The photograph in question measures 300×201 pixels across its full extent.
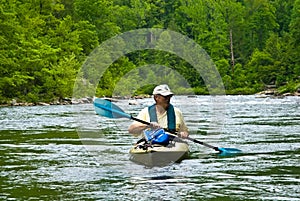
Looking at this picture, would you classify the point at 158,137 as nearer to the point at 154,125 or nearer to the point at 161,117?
the point at 154,125

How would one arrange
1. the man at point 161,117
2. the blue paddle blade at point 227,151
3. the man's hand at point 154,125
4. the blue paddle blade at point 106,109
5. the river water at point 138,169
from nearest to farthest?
the river water at point 138,169 → the man's hand at point 154,125 → the man at point 161,117 → the blue paddle blade at point 106,109 → the blue paddle blade at point 227,151

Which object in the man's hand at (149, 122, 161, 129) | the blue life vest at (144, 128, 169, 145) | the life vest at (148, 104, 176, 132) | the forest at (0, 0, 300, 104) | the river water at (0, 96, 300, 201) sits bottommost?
the river water at (0, 96, 300, 201)

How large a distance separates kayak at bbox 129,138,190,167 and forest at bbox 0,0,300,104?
30887 millimetres

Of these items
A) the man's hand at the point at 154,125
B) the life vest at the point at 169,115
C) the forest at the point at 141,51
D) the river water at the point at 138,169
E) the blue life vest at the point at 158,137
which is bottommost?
the river water at the point at 138,169

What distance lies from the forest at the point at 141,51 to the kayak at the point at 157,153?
30.9 metres

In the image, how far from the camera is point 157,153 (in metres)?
10.7

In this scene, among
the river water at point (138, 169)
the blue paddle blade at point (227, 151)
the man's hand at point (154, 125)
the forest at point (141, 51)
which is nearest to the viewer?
the river water at point (138, 169)

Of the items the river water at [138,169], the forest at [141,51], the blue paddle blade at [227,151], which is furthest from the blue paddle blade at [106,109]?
the forest at [141,51]

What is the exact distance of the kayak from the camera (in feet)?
35.3

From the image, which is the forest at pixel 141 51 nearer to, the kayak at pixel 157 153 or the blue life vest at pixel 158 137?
the kayak at pixel 157 153

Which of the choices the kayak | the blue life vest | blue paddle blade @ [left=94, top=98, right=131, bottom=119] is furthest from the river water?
blue paddle blade @ [left=94, top=98, right=131, bottom=119]

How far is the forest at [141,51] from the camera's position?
45594 mm

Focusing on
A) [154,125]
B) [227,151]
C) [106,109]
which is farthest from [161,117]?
[227,151]

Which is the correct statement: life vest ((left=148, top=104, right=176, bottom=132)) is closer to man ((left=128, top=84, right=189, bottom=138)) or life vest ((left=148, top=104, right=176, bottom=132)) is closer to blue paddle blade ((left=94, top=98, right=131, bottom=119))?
man ((left=128, top=84, right=189, bottom=138))
